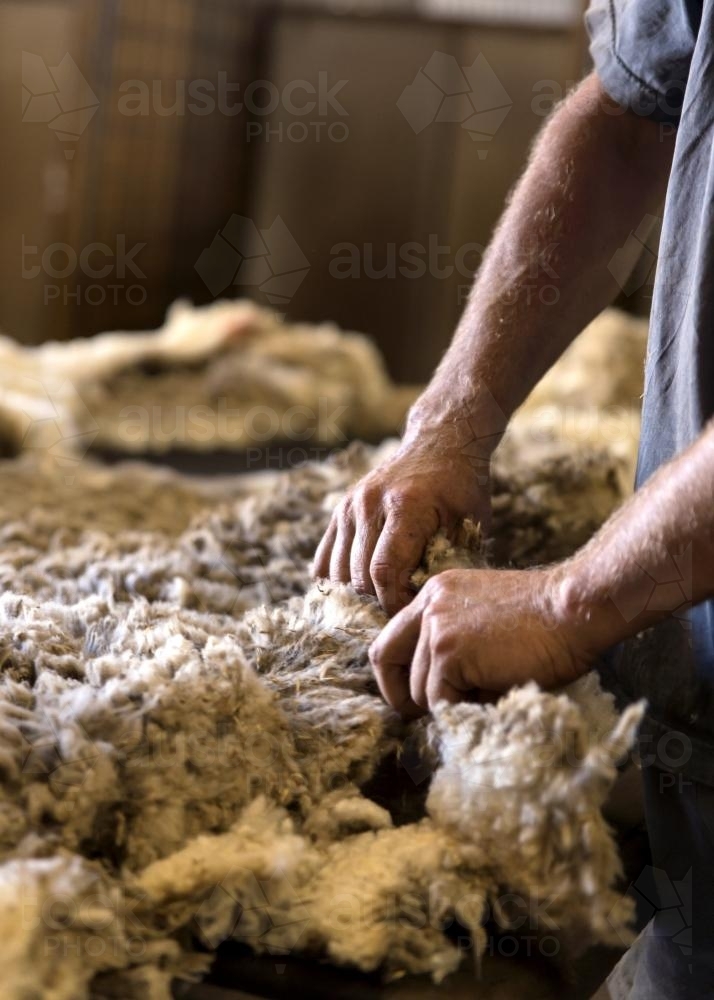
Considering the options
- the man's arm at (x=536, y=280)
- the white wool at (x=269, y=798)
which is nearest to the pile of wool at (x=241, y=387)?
the man's arm at (x=536, y=280)

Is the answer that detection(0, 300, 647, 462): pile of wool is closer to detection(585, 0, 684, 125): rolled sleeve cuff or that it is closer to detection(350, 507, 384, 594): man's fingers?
detection(585, 0, 684, 125): rolled sleeve cuff

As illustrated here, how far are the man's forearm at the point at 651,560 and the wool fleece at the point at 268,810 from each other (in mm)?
57

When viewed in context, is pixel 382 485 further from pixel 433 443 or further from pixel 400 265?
pixel 400 265

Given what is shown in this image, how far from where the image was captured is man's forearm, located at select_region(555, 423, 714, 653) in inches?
24.7

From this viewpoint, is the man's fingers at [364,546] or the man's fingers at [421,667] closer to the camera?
the man's fingers at [421,667]

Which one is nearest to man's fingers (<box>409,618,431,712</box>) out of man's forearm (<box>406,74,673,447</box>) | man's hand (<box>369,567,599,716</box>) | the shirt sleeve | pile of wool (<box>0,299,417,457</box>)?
man's hand (<box>369,567,599,716</box>)

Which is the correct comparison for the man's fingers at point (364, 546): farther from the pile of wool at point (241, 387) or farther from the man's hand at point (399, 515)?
the pile of wool at point (241, 387)

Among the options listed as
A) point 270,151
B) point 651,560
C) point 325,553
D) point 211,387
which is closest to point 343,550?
point 325,553

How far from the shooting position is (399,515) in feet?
2.67

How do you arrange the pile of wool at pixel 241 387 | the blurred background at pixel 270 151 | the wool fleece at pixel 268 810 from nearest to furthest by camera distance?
the wool fleece at pixel 268 810 < the pile of wool at pixel 241 387 < the blurred background at pixel 270 151

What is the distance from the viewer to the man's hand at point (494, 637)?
2.19ft

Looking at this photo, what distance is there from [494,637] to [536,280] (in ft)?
1.25

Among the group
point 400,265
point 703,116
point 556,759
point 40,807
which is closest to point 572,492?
point 703,116

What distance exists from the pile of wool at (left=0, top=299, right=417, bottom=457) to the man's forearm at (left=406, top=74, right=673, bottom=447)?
96 centimetres
